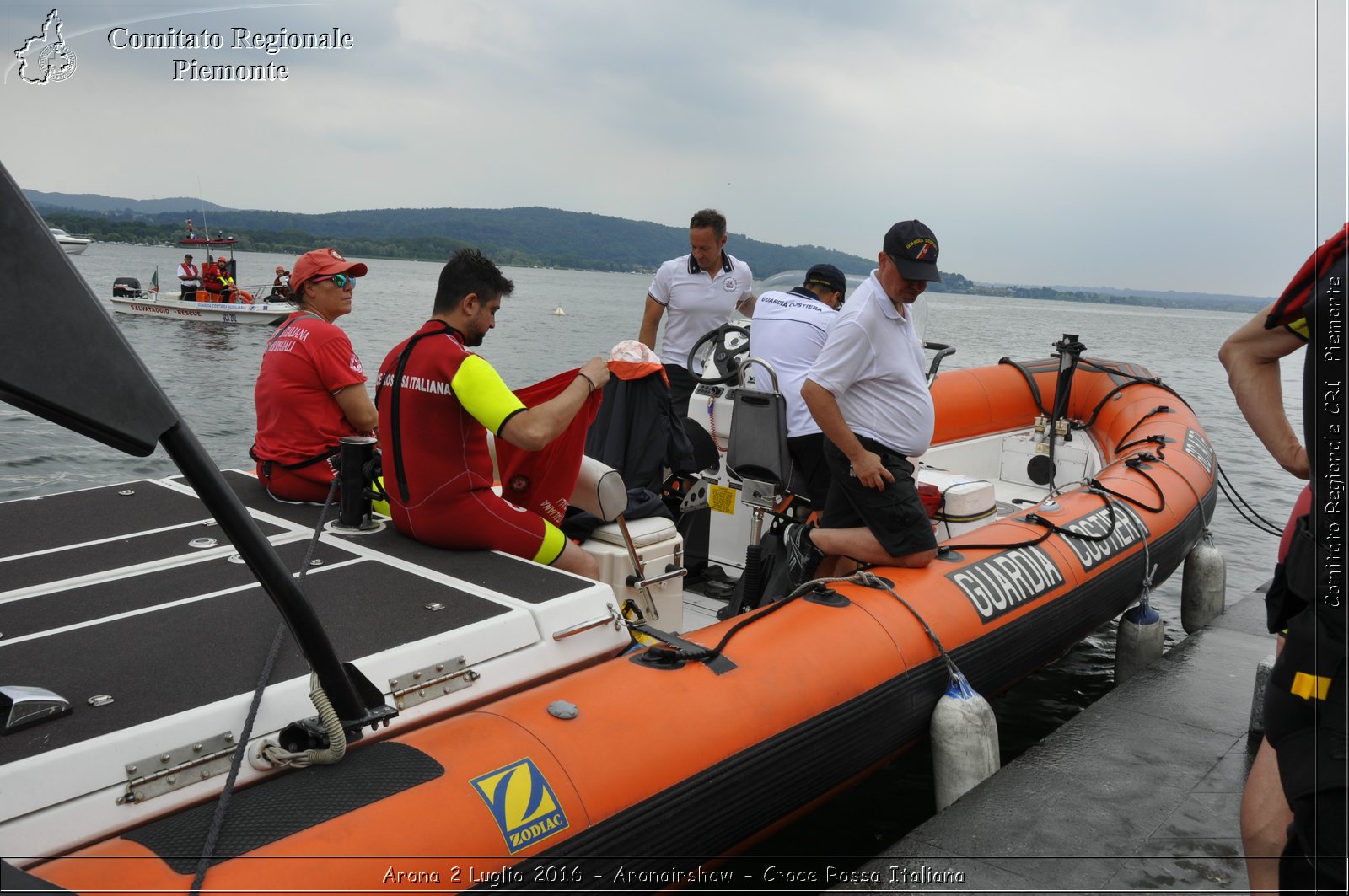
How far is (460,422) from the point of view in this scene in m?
2.98

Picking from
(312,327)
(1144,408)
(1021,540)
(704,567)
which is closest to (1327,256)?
(1021,540)

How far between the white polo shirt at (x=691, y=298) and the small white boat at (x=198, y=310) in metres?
20.6

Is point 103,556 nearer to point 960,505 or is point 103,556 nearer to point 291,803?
point 291,803

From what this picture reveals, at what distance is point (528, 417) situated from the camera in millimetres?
2854

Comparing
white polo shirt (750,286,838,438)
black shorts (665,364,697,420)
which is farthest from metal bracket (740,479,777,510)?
black shorts (665,364,697,420)

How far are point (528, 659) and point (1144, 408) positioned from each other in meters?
5.29

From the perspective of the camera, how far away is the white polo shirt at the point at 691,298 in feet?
18.1

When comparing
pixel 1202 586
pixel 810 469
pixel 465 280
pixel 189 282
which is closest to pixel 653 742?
pixel 465 280

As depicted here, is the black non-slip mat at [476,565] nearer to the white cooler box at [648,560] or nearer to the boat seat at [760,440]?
the white cooler box at [648,560]

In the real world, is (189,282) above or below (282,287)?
above

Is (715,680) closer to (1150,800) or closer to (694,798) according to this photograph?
(694,798)

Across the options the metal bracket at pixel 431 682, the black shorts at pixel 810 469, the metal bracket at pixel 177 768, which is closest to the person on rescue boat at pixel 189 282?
the black shorts at pixel 810 469

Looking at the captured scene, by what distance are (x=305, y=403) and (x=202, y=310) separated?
22.6 meters

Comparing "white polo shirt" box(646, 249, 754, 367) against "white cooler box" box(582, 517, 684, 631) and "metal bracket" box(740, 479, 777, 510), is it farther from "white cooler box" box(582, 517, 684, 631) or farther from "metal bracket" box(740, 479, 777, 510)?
"white cooler box" box(582, 517, 684, 631)
